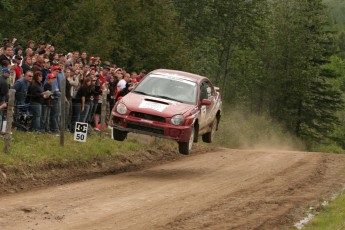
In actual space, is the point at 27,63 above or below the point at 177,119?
above

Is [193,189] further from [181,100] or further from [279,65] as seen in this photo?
[279,65]

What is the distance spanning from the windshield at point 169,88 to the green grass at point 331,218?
16.6 ft

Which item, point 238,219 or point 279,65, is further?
point 279,65

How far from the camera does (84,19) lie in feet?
109

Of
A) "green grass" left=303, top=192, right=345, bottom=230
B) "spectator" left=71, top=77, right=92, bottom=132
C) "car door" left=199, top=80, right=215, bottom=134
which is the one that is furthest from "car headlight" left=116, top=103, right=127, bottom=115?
"green grass" left=303, top=192, right=345, bottom=230

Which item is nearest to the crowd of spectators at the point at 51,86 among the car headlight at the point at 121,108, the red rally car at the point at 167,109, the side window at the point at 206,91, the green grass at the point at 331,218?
the car headlight at the point at 121,108

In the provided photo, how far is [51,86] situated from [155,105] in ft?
9.47

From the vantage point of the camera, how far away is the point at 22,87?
52.8ft

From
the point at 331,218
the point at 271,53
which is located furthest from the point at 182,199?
the point at 271,53

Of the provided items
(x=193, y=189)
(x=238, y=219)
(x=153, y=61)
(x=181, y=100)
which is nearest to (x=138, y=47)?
(x=153, y=61)

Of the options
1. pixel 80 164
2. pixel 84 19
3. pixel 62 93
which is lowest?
pixel 80 164

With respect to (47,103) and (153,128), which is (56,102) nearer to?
(47,103)

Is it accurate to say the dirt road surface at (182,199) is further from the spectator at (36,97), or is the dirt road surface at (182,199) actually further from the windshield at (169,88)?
the spectator at (36,97)

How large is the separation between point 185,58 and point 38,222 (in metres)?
35.6
